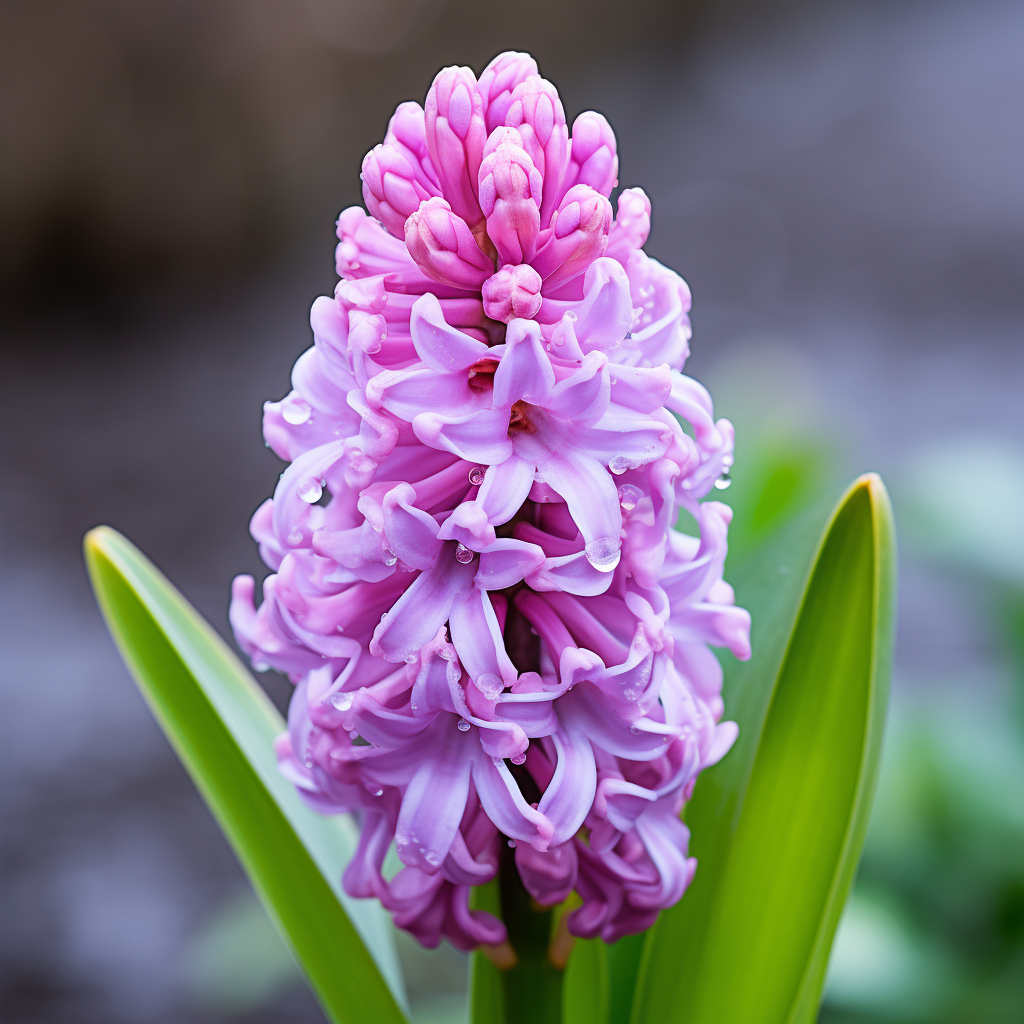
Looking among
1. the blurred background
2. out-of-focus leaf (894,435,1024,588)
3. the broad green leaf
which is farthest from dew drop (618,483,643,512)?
out-of-focus leaf (894,435,1024,588)

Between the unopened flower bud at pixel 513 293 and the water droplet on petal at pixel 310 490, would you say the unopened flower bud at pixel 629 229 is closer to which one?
the unopened flower bud at pixel 513 293

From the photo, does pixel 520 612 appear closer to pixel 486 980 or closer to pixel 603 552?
pixel 603 552

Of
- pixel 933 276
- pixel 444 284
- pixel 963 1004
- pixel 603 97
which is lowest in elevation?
pixel 963 1004

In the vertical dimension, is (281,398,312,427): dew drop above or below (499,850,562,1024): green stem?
above

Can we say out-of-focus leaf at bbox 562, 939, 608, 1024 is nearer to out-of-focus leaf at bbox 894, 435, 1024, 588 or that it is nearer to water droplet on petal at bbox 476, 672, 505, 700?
water droplet on petal at bbox 476, 672, 505, 700

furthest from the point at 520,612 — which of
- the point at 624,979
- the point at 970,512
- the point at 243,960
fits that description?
the point at 243,960

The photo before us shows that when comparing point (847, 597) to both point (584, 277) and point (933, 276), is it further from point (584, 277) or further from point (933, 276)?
point (933, 276)

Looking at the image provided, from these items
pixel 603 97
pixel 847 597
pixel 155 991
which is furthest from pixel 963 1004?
pixel 603 97

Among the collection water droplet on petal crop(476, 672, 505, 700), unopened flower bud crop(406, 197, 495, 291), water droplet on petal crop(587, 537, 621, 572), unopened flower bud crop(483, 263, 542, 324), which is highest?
unopened flower bud crop(406, 197, 495, 291)
